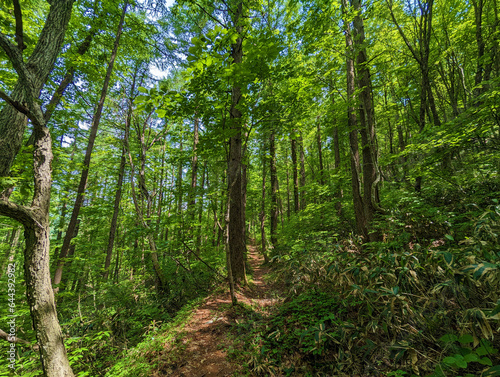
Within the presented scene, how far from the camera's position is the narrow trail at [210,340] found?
9.95 feet

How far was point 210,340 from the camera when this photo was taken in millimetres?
3664

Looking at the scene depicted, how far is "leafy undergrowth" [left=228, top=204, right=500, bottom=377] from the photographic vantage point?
1.80 m

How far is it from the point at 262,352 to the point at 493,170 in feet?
21.1

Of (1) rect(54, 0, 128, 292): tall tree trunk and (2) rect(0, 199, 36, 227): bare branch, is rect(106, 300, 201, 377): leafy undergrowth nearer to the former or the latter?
(2) rect(0, 199, 36, 227): bare branch

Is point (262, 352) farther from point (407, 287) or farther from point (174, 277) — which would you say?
point (174, 277)

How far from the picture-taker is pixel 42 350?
237 centimetres

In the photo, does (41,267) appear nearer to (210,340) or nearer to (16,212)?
(16,212)

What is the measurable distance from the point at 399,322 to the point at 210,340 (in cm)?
311

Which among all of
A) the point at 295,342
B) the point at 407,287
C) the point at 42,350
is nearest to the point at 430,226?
the point at 407,287

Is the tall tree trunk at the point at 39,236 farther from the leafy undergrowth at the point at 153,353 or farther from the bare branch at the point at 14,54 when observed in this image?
the leafy undergrowth at the point at 153,353

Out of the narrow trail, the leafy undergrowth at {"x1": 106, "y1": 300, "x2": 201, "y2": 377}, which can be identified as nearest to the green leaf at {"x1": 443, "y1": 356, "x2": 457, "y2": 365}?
the narrow trail

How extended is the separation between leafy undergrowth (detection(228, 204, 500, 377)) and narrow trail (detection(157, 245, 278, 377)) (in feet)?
0.96

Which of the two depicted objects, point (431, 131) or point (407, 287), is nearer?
point (407, 287)

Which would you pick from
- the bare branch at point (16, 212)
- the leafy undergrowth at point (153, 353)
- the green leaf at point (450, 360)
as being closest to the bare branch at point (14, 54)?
the bare branch at point (16, 212)
